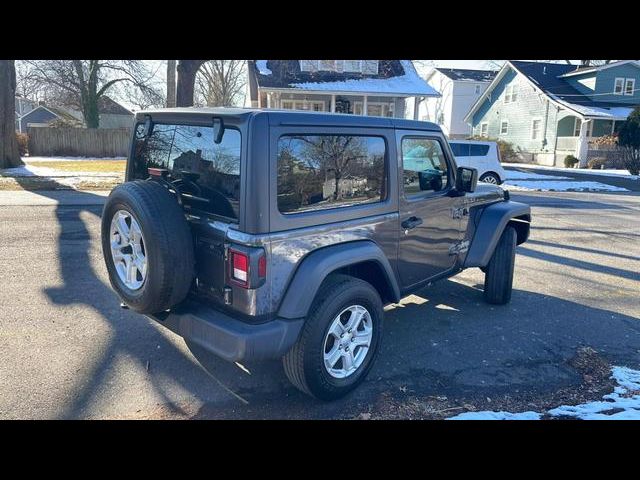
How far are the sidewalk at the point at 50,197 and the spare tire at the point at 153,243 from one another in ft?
29.8

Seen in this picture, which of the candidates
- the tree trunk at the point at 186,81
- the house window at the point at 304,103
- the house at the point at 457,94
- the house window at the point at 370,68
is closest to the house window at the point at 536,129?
the house at the point at 457,94

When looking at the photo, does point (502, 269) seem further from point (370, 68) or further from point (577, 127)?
point (577, 127)

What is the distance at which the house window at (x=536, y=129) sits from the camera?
3222 cm

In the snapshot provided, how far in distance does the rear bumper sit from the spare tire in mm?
176

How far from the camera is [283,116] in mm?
2963

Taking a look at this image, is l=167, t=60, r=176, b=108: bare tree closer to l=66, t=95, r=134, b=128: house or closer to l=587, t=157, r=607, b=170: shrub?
l=587, t=157, r=607, b=170: shrub

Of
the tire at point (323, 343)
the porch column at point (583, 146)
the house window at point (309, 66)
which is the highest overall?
the house window at point (309, 66)

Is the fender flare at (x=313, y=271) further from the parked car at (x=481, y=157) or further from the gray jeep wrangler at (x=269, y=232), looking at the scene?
the parked car at (x=481, y=157)

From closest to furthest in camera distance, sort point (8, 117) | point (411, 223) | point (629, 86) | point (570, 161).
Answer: point (411, 223) < point (8, 117) < point (570, 161) < point (629, 86)

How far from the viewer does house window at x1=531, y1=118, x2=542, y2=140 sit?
32.2 metres

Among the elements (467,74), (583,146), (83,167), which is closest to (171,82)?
(83,167)

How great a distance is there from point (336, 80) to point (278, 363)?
21.0 m

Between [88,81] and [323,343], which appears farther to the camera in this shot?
[88,81]

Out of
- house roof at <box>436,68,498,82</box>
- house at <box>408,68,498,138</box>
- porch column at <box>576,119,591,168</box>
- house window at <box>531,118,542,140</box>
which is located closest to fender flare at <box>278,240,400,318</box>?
porch column at <box>576,119,591,168</box>
